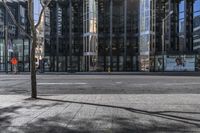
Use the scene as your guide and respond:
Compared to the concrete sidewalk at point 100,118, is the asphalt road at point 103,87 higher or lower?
lower

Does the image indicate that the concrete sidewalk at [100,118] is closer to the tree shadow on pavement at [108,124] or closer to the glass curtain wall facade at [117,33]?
the tree shadow on pavement at [108,124]

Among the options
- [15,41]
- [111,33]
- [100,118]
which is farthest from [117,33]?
[100,118]

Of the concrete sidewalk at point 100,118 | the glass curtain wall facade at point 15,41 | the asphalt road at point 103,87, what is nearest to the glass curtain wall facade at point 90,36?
the glass curtain wall facade at point 15,41

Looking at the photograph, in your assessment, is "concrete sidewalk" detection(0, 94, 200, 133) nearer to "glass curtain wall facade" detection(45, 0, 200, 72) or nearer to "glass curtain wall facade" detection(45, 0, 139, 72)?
"glass curtain wall facade" detection(45, 0, 200, 72)

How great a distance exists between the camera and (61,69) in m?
66.5

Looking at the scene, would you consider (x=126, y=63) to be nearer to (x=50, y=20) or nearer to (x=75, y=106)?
(x=50, y=20)

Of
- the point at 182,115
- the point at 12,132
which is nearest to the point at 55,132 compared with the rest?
the point at 12,132

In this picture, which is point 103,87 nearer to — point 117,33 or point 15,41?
point 117,33

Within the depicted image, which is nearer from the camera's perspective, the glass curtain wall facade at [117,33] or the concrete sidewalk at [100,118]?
the concrete sidewalk at [100,118]

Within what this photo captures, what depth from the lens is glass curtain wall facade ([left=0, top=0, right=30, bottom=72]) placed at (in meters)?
66.8

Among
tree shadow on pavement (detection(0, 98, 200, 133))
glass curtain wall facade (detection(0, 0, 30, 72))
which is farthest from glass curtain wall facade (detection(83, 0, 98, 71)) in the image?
tree shadow on pavement (detection(0, 98, 200, 133))

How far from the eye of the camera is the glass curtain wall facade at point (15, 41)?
6681cm

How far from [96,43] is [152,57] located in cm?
990

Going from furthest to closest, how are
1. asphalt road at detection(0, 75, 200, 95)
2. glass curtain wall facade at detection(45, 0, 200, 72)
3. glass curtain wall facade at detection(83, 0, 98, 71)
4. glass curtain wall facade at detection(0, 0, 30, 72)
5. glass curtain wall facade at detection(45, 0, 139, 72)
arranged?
glass curtain wall facade at detection(0, 0, 30, 72) < glass curtain wall facade at detection(45, 0, 139, 72) < glass curtain wall facade at detection(83, 0, 98, 71) < glass curtain wall facade at detection(45, 0, 200, 72) < asphalt road at detection(0, 75, 200, 95)
